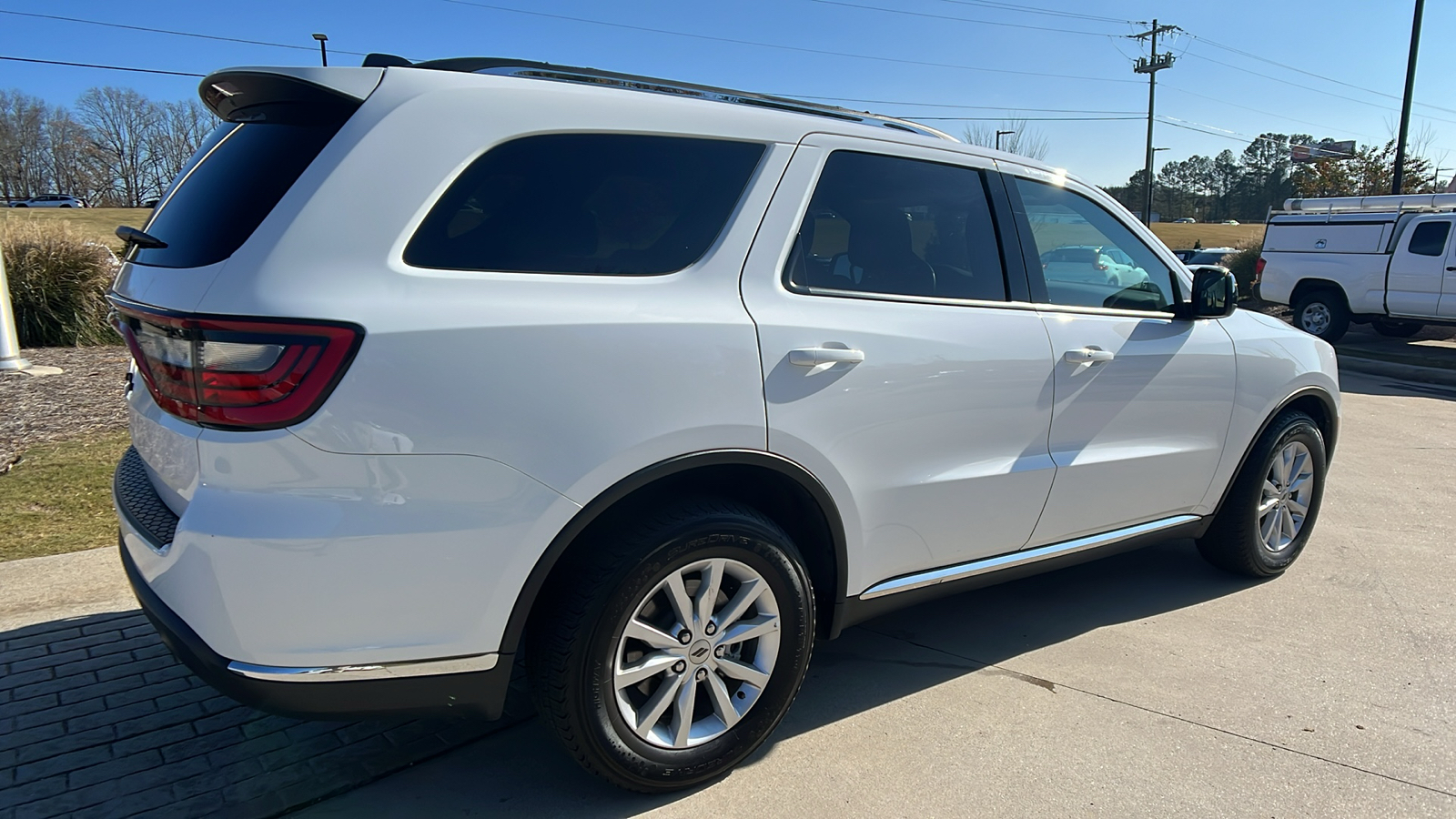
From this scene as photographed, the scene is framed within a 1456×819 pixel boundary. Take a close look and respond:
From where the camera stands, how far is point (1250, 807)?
2.66 m

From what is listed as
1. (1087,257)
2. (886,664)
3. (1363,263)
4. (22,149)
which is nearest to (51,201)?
(22,149)

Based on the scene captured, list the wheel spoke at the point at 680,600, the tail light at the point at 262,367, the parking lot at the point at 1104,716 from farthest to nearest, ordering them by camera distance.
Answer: the parking lot at the point at 1104,716, the wheel spoke at the point at 680,600, the tail light at the point at 262,367

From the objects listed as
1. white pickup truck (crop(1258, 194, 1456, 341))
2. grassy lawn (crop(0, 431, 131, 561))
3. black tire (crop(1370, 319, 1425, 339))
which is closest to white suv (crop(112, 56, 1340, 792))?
grassy lawn (crop(0, 431, 131, 561))

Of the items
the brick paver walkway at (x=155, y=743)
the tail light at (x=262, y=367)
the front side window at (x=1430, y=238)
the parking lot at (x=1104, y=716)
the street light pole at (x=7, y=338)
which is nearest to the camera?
the tail light at (x=262, y=367)

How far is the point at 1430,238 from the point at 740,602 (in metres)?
15.9

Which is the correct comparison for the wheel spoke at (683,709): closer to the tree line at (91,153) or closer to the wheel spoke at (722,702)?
the wheel spoke at (722,702)

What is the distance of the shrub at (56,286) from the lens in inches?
385

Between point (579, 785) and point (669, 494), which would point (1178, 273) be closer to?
point (669, 494)

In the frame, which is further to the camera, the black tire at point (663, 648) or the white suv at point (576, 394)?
the black tire at point (663, 648)

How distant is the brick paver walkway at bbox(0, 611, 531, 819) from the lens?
8.45 ft

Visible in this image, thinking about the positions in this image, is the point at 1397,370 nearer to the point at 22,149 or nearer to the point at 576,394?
the point at 576,394

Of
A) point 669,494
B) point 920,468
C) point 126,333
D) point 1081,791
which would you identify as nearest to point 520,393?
point 669,494

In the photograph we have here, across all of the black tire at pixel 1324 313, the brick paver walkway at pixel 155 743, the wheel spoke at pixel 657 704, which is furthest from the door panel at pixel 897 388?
the black tire at pixel 1324 313

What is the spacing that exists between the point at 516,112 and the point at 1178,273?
2.89m
